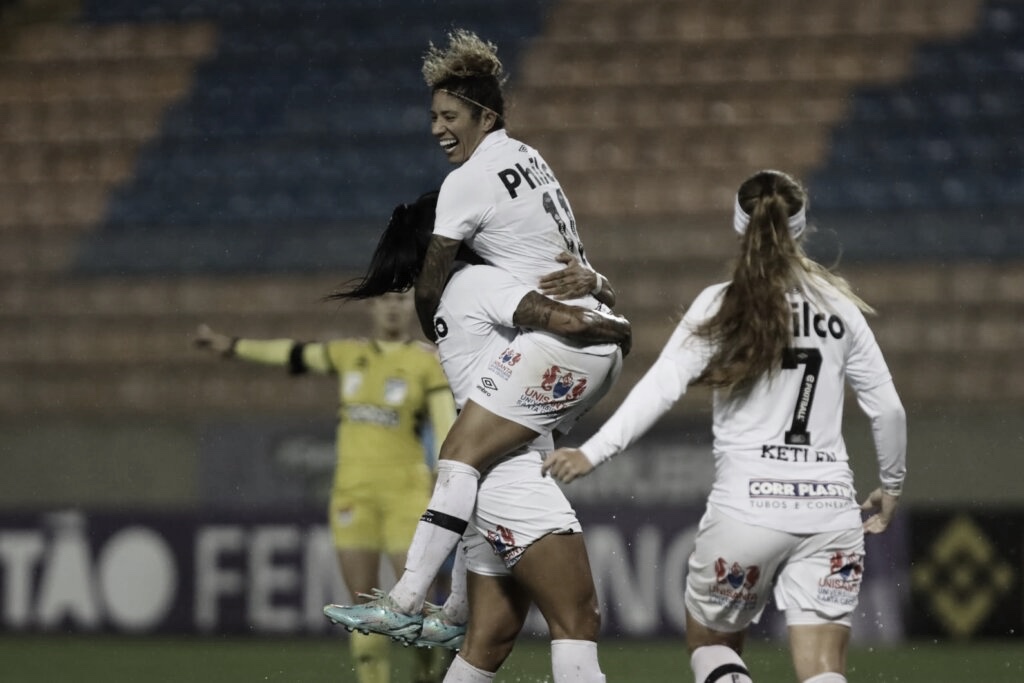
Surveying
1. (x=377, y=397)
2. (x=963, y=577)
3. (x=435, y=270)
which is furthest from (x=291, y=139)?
(x=435, y=270)

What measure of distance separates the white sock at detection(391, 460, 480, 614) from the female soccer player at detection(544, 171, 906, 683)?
407 mm

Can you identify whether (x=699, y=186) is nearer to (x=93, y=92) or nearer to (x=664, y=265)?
(x=664, y=265)

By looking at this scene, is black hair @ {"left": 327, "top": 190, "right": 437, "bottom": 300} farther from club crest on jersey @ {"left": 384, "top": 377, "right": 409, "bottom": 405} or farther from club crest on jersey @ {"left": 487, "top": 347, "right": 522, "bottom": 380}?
club crest on jersey @ {"left": 384, "top": 377, "right": 409, "bottom": 405}

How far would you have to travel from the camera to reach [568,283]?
408 cm

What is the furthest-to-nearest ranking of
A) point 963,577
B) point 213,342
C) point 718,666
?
point 963,577, point 213,342, point 718,666

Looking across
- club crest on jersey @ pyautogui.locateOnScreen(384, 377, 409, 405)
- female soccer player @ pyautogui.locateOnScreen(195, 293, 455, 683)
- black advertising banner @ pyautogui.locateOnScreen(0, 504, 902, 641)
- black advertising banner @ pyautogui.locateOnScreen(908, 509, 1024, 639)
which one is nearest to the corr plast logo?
black advertising banner @ pyautogui.locateOnScreen(908, 509, 1024, 639)

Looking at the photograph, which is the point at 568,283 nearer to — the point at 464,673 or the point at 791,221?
the point at 791,221

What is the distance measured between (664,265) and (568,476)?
723 centimetres

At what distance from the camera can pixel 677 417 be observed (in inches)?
368

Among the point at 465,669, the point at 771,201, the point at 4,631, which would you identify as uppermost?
the point at 771,201

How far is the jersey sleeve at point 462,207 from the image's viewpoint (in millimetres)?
4020

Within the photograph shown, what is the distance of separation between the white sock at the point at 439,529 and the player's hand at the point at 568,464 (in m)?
0.39

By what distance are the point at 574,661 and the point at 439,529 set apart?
1.55 feet

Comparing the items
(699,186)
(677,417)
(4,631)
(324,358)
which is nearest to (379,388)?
(324,358)
